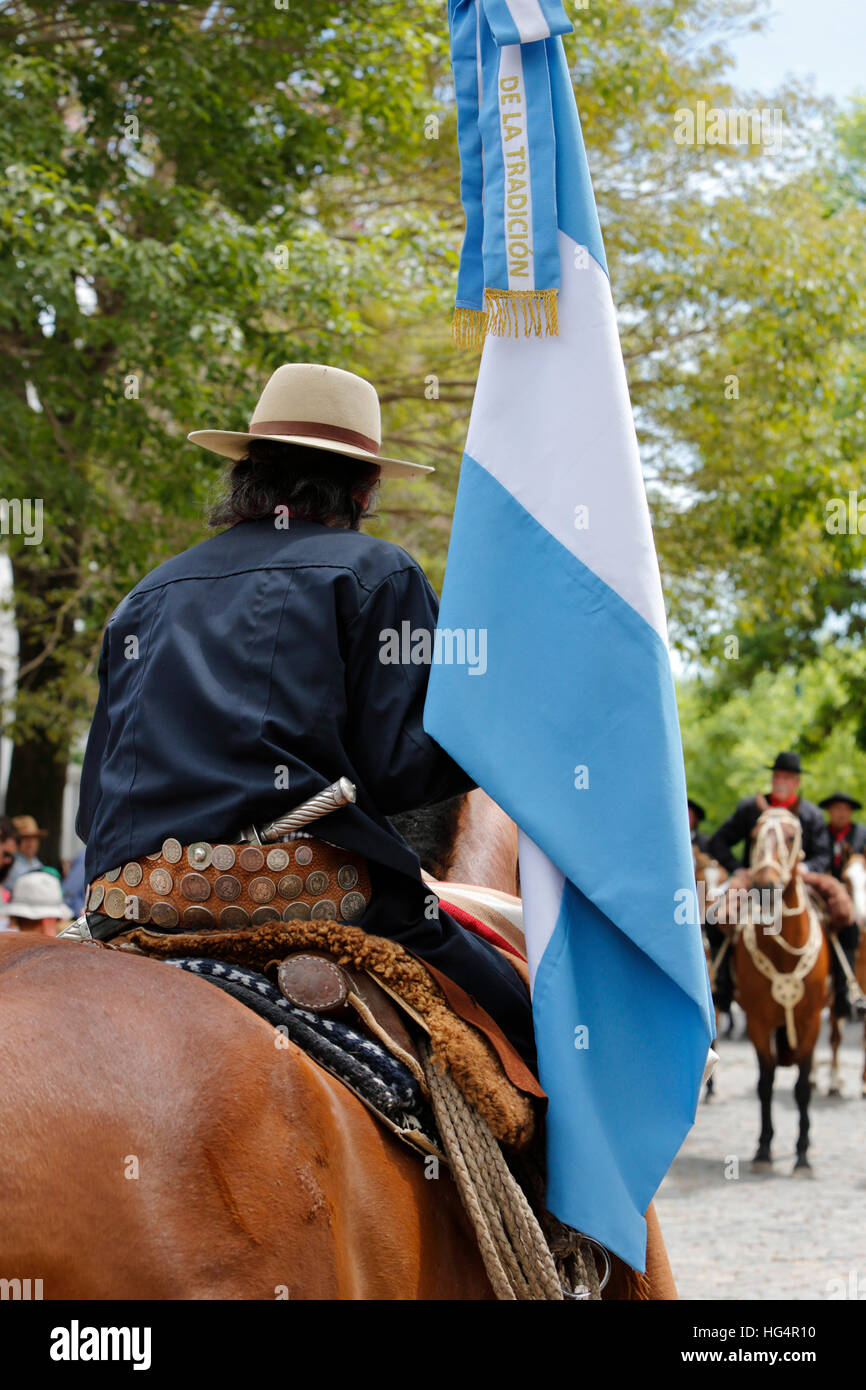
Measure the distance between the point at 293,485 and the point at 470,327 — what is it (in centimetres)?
50

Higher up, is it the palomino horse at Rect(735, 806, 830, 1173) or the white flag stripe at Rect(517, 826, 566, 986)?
the white flag stripe at Rect(517, 826, 566, 986)

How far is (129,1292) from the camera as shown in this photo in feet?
5.59

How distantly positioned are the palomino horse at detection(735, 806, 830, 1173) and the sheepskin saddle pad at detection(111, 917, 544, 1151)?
668 cm

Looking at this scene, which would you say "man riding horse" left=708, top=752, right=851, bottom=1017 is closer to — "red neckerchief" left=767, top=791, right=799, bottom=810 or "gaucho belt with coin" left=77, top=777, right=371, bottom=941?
"red neckerchief" left=767, top=791, right=799, bottom=810

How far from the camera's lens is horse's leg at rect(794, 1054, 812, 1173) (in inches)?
346

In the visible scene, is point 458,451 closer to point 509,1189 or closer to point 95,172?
point 95,172

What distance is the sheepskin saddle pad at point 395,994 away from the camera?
229 centimetres

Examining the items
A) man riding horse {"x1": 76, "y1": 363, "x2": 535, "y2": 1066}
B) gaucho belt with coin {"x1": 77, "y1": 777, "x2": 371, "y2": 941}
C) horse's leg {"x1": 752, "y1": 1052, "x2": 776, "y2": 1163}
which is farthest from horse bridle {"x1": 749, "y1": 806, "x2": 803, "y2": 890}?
gaucho belt with coin {"x1": 77, "y1": 777, "x2": 371, "y2": 941}

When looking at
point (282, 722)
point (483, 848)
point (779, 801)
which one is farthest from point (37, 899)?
point (779, 801)

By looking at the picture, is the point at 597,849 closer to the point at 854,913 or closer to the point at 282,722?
the point at 282,722

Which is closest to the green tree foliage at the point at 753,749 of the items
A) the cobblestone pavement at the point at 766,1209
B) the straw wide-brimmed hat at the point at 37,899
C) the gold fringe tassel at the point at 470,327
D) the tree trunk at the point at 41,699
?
the cobblestone pavement at the point at 766,1209
